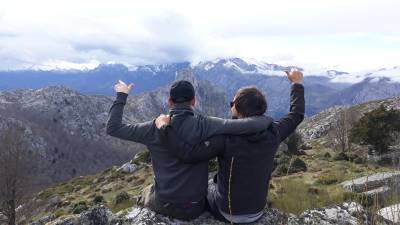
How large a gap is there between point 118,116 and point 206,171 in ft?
4.91

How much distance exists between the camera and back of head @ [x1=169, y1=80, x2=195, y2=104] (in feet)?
21.9

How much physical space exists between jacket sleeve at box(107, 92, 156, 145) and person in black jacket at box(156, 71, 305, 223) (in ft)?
1.09

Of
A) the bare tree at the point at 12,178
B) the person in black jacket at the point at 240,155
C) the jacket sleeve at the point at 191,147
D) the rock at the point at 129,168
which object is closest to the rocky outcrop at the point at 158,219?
the person in black jacket at the point at 240,155

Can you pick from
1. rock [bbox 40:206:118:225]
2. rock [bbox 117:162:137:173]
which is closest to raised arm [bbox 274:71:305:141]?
rock [bbox 40:206:118:225]

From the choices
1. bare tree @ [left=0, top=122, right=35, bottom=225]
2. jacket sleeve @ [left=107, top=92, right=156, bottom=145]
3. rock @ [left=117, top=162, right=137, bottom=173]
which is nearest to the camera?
jacket sleeve @ [left=107, top=92, right=156, bottom=145]

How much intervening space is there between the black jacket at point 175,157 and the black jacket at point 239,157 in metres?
0.15

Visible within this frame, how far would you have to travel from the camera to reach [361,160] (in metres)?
27.2

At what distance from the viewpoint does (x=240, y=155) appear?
6.29 metres

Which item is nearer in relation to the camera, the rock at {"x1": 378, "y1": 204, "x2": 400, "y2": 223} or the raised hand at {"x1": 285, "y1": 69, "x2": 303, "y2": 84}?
the rock at {"x1": 378, "y1": 204, "x2": 400, "y2": 223}

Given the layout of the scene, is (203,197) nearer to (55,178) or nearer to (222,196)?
(222,196)

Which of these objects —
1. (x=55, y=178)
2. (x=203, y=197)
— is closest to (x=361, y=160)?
(x=203, y=197)

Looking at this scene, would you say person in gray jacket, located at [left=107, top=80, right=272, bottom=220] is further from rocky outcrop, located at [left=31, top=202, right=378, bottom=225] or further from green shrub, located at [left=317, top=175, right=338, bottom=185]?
green shrub, located at [left=317, top=175, right=338, bottom=185]

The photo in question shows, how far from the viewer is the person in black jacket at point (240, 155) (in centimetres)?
630

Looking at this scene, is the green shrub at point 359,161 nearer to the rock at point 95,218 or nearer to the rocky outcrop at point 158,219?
the rocky outcrop at point 158,219
